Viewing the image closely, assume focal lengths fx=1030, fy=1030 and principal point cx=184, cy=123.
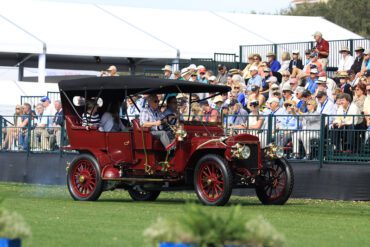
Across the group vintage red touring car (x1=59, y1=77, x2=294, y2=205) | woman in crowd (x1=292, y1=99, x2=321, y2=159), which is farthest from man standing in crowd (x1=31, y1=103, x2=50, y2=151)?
woman in crowd (x1=292, y1=99, x2=321, y2=159)

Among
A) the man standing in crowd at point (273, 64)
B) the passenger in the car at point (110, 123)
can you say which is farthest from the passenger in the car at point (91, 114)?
the man standing in crowd at point (273, 64)

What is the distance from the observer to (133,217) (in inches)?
571

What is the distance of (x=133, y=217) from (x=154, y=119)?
13.4 ft

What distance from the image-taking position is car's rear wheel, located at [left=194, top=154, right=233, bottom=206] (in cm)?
1689

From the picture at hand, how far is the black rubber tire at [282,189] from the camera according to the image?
18.0 metres

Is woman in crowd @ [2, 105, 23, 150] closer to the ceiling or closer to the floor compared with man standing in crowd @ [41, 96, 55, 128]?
closer to the floor

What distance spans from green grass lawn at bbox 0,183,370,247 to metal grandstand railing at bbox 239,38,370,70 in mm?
9357

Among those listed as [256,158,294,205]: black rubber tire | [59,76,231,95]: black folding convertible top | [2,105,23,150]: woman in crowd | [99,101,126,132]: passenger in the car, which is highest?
[59,76,231,95]: black folding convertible top

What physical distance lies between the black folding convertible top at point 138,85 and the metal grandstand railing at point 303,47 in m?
9.19

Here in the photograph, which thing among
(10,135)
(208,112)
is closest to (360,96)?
(208,112)

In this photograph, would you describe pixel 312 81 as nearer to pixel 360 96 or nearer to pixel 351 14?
pixel 360 96

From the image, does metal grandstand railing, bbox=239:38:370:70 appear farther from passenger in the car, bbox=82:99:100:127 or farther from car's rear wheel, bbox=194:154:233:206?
car's rear wheel, bbox=194:154:233:206

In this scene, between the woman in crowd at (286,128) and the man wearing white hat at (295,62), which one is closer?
the woman in crowd at (286,128)

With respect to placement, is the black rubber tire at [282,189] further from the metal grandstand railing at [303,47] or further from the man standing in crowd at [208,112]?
the metal grandstand railing at [303,47]
